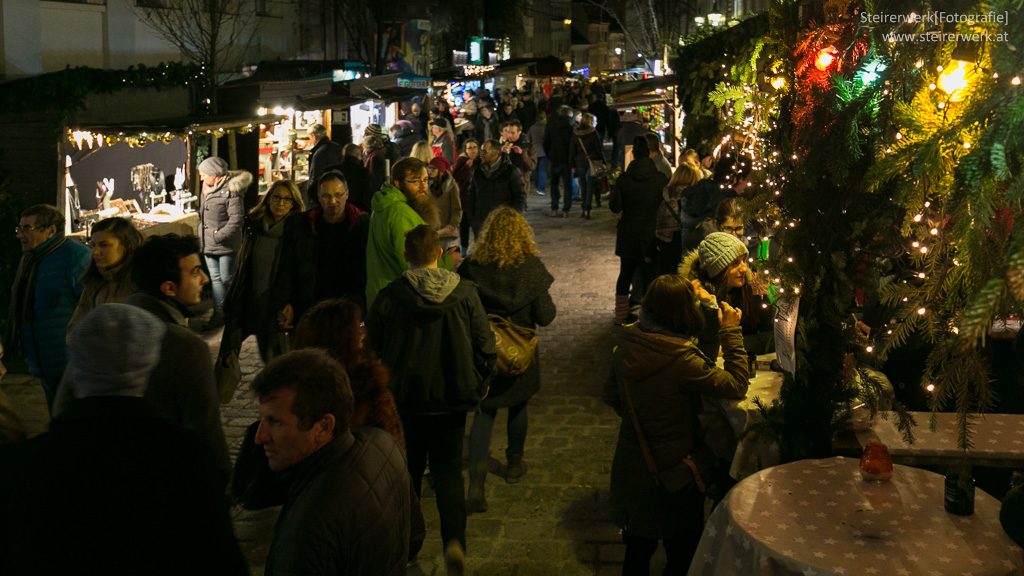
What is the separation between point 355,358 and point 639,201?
320 inches

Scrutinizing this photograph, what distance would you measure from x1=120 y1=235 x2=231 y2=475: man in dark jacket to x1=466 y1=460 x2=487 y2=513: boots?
2535 millimetres

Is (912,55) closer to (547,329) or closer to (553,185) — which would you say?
(547,329)

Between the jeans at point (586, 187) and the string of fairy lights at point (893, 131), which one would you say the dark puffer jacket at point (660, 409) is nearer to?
the string of fairy lights at point (893, 131)

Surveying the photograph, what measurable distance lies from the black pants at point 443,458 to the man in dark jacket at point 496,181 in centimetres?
796

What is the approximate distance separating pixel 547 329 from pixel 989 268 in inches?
385

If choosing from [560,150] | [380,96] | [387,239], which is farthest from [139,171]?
[560,150]

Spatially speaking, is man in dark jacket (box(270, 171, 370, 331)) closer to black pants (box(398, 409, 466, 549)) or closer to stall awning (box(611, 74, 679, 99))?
black pants (box(398, 409, 466, 549))

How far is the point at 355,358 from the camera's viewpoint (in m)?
4.89

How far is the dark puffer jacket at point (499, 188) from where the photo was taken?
14.3 m

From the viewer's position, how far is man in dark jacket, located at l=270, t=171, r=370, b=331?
8477 mm

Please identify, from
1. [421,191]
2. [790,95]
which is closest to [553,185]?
[421,191]

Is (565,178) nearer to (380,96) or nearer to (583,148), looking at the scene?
(583,148)

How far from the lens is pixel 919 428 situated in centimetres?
551

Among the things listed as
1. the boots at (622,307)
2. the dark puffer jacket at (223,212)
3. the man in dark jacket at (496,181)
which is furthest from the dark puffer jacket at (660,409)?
the man in dark jacket at (496,181)
